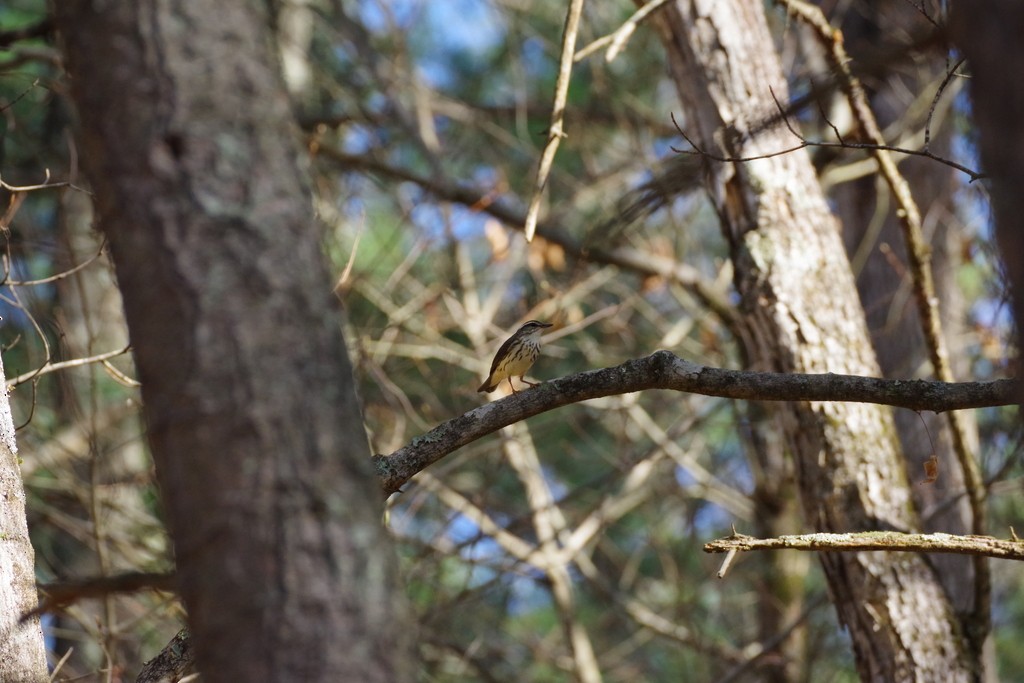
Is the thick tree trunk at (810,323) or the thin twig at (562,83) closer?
the thin twig at (562,83)

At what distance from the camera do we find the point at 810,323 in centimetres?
454

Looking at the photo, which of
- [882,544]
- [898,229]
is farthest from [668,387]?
[898,229]

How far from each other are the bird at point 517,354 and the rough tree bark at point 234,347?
11.6 ft

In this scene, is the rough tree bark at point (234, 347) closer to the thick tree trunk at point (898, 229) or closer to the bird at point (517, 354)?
the bird at point (517, 354)

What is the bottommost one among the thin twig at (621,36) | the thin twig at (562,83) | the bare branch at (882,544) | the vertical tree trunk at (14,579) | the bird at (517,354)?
the bare branch at (882,544)

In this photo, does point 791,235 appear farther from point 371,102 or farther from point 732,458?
point 371,102

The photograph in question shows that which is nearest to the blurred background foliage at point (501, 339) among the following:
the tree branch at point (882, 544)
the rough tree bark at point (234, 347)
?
the tree branch at point (882, 544)

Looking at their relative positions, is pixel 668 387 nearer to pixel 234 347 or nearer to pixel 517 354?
pixel 234 347

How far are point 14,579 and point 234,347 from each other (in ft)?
5.96

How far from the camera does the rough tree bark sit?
1.86 meters

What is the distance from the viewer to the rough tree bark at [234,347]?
6.09ft

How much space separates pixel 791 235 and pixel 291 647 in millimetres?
3496

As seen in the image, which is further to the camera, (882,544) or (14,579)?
(882,544)

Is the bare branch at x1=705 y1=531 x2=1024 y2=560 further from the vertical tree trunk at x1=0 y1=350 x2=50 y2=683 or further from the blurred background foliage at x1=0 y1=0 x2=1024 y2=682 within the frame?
the vertical tree trunk at x1=0 y1=350 x2=50 y2=683
